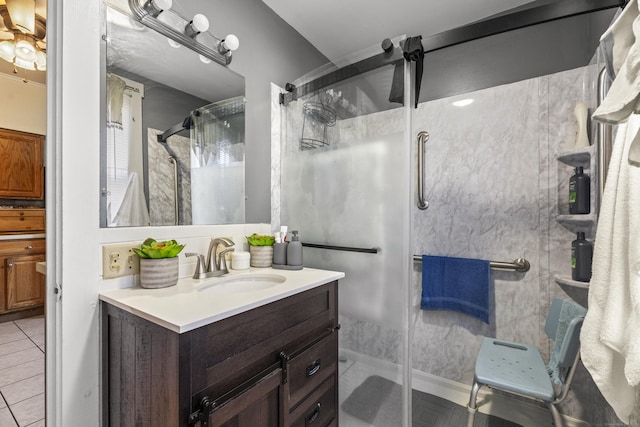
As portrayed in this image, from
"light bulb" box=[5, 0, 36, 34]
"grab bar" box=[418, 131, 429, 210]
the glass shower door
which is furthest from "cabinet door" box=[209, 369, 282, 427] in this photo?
"light bulb" box=[5, 0, 36, 34]

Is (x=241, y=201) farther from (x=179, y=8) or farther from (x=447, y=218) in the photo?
(x=447, y=218)

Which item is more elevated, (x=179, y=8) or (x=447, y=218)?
(x=179, y=8)

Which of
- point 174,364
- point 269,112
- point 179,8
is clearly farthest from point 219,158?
point 174,364

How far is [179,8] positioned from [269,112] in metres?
0.65

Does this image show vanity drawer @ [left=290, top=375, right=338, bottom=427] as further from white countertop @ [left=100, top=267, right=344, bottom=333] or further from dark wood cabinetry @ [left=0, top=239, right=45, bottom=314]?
dark wood cabinetry @ [left=0, top=239, right=45, bottom=314]

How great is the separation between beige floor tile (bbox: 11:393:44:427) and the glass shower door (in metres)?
1.70

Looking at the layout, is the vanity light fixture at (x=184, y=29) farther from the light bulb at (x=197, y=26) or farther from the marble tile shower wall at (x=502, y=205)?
the marble tile shower wall at (x=502, y=205)

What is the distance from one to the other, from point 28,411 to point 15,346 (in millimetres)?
1147

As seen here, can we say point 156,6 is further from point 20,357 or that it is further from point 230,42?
point 20,357

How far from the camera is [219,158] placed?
1479 millimetres

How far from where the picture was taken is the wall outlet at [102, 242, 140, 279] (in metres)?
1.00

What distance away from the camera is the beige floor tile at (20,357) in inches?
80.1

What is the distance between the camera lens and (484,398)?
5.86ft

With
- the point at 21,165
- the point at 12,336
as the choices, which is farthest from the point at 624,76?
the point at 21,165
